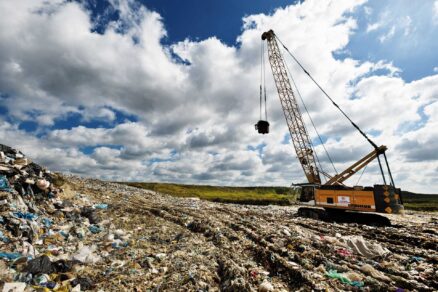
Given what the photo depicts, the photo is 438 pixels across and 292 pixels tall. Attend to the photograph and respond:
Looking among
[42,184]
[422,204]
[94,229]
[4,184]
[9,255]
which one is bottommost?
[9,255]

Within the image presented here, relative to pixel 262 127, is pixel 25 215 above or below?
below

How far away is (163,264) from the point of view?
19.3ft

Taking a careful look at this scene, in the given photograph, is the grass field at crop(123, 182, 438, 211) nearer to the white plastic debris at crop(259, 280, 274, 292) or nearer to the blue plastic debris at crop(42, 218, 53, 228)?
the blue plastic debris at crop(42, 218, 53, 228)

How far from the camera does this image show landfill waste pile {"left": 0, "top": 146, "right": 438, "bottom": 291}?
4723 mm

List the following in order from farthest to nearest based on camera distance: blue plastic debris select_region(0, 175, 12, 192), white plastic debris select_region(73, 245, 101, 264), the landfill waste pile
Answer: blue plastic debris select_region(0, 175, 12, 192) → white plastic debris select_region(73, 245, 101, 264) → the landfill waste pile

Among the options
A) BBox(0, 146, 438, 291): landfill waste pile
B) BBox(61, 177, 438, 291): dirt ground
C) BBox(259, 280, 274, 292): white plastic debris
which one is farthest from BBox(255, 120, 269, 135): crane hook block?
BBox(259, 280, 274, 292): white plastic debris

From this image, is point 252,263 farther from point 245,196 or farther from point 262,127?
point 245,196

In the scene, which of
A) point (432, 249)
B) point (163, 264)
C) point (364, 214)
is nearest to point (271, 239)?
point (163, 264)

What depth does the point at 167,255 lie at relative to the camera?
21.4 ft

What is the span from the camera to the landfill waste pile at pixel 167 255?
15.5ft

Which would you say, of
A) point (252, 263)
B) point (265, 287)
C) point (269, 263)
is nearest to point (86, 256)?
point (252, 263)

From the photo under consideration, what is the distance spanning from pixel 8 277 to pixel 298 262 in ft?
19.5

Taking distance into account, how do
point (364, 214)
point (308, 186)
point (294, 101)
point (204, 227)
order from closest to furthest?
point (204, 227) < point (364, 214) < point (308, 186) < point (294, 101)

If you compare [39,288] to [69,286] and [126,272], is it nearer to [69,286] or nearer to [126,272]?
[69,286]
